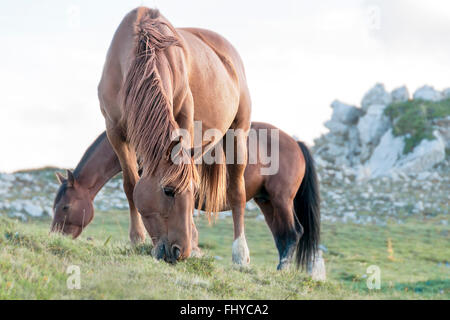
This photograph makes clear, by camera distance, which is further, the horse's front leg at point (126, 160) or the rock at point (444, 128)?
the rock at point (444, 128)

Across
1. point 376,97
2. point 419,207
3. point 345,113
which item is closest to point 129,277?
point 419,207

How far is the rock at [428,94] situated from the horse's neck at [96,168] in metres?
28.6

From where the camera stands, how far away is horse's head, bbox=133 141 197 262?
12.3 ft

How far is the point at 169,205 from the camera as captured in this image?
3.79 m

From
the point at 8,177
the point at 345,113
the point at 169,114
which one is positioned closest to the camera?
the point at 169,114

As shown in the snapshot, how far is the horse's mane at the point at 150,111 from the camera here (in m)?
3.78

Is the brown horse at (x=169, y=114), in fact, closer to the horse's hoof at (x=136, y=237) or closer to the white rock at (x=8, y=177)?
the horse's hoof at (x=136, y=237)

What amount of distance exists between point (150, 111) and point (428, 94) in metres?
32.8

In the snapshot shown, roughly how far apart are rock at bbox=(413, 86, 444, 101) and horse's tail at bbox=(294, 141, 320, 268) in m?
26.3

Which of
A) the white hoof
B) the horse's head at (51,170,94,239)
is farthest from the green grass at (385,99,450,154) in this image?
the white hoof

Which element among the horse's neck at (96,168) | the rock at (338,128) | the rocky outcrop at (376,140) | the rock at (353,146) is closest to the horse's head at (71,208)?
the horse's neck at (96,168)

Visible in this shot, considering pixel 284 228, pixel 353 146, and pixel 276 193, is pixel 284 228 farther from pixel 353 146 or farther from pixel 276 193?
pixel 353 146
